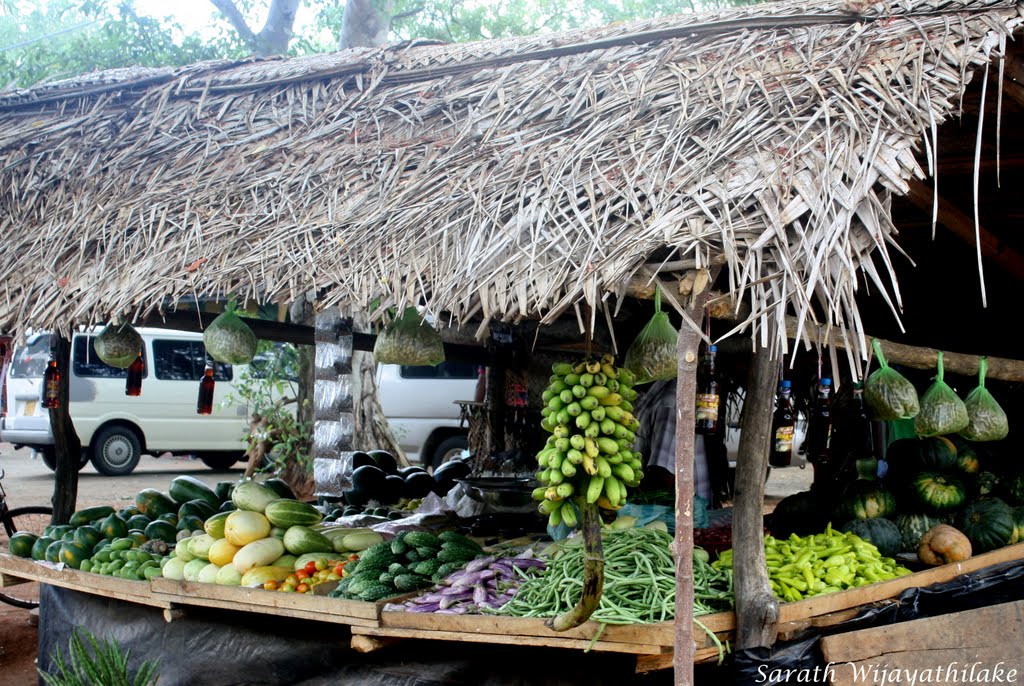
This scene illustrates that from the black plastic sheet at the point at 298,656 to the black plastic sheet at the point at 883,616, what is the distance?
0.48 meters

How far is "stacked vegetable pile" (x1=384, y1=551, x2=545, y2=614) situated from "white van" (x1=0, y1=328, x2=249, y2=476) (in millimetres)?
9980

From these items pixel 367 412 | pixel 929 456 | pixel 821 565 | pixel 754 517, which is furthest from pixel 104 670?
pixel 367 412

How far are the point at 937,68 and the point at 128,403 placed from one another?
13.1m

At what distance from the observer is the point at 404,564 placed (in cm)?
455

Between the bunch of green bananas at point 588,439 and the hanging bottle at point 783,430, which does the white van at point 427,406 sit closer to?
the hanging bottle at point 783,430

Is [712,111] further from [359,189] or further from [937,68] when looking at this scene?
[359,189]

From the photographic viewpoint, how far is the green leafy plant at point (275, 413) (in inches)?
448

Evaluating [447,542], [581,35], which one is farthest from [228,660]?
[581,35]

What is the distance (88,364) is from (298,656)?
10.9 metres

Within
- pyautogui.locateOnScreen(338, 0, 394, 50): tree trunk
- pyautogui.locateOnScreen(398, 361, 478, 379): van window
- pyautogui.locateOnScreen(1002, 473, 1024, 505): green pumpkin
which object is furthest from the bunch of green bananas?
pyautogui.locateOnScreen(338, 0, 394, 50): tree trunk

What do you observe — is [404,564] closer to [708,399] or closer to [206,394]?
[708,399]

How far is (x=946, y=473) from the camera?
5270 millimetres

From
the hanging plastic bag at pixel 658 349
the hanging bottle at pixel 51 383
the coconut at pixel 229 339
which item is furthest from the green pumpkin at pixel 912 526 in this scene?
the hanging bottle at pixel 51 383

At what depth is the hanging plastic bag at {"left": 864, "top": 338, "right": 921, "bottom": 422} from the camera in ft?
13.9
